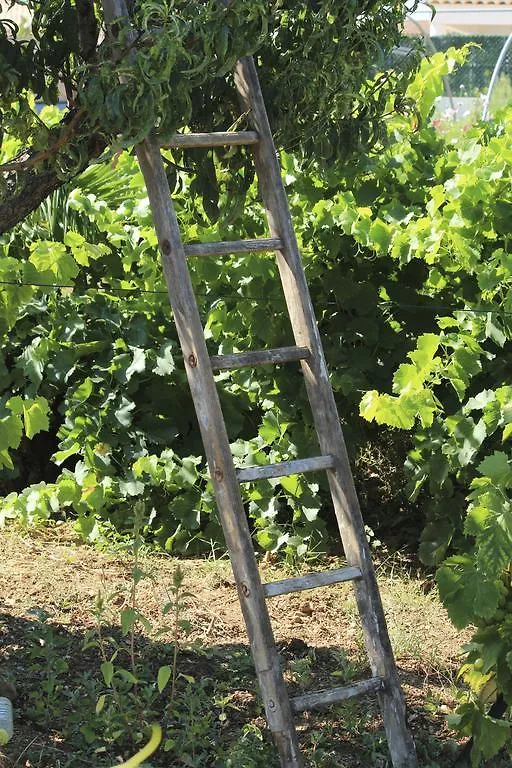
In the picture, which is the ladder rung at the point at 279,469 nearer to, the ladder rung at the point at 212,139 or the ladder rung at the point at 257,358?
the ladder rung at the point at 257,358

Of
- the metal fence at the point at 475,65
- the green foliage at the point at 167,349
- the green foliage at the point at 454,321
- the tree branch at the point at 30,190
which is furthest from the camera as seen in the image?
the metal fence at the point at 475,65

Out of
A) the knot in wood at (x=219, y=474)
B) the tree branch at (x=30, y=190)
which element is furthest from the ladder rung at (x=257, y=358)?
the tree branch at (x=30, y=190)

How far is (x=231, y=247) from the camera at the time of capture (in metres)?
3.25

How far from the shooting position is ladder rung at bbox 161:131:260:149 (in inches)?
127

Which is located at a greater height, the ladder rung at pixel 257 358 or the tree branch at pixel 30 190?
the tree branch at pixel 30 190

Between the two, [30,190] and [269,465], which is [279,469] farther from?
[30,190]

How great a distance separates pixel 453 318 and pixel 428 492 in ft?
2.85

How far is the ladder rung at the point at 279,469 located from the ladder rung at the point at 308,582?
29 cm

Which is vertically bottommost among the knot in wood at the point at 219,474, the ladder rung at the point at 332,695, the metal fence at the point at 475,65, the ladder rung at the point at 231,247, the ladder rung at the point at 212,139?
the ladder rung at the point at 332,695

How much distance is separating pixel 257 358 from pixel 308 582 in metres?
0.64

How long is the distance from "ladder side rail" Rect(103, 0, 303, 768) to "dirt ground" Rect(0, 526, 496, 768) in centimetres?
38

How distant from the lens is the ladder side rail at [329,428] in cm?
320

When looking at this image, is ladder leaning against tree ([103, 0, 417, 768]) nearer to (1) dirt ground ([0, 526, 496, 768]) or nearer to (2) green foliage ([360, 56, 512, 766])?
(1) dirt ground ([0, 526, 496, 768])

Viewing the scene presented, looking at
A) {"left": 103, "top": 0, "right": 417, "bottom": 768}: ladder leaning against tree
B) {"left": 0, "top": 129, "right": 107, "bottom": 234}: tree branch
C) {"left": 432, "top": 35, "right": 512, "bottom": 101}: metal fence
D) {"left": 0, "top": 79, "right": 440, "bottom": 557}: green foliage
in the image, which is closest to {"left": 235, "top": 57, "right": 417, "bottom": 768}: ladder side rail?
{"left": 103, "top": 0, "right": 417, "bottom": 768}: ladder leaning against tree
